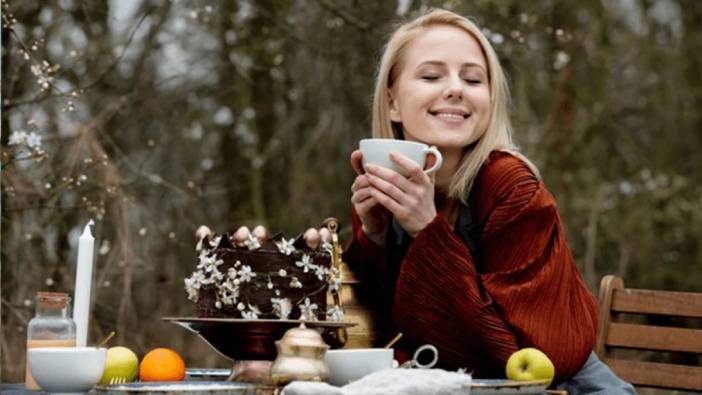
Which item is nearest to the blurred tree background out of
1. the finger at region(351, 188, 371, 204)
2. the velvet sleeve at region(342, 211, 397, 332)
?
the velvet sleeve at region(342, 211, 397, 332)

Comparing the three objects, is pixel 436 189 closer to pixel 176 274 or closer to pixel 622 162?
pixel 176 274

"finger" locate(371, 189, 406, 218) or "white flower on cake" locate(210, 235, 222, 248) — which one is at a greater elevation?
"finger" locate(371, 189, 406, 218)

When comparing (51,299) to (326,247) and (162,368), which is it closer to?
(162,368)

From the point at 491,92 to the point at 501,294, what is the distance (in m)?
0.46

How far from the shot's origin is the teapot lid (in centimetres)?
168

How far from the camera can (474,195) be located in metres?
2.31

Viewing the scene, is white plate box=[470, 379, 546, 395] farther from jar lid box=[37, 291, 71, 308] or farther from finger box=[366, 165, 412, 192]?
jar lid box=[37, 291, 71, 308]

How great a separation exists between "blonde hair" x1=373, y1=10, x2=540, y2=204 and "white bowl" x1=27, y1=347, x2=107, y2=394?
0.87 metres

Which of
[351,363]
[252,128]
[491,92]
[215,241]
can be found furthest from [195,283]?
[252,128]

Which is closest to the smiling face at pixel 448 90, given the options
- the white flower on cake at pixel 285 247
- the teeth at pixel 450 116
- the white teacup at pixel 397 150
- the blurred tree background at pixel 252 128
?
the teeth at pixel 450 116

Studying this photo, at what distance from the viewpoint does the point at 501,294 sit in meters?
2.11

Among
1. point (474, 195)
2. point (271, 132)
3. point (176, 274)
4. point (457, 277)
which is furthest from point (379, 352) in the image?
point (271, 132)

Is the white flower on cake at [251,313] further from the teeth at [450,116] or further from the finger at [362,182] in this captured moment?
the teeth at [450,116]

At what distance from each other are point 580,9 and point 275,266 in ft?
18.8
